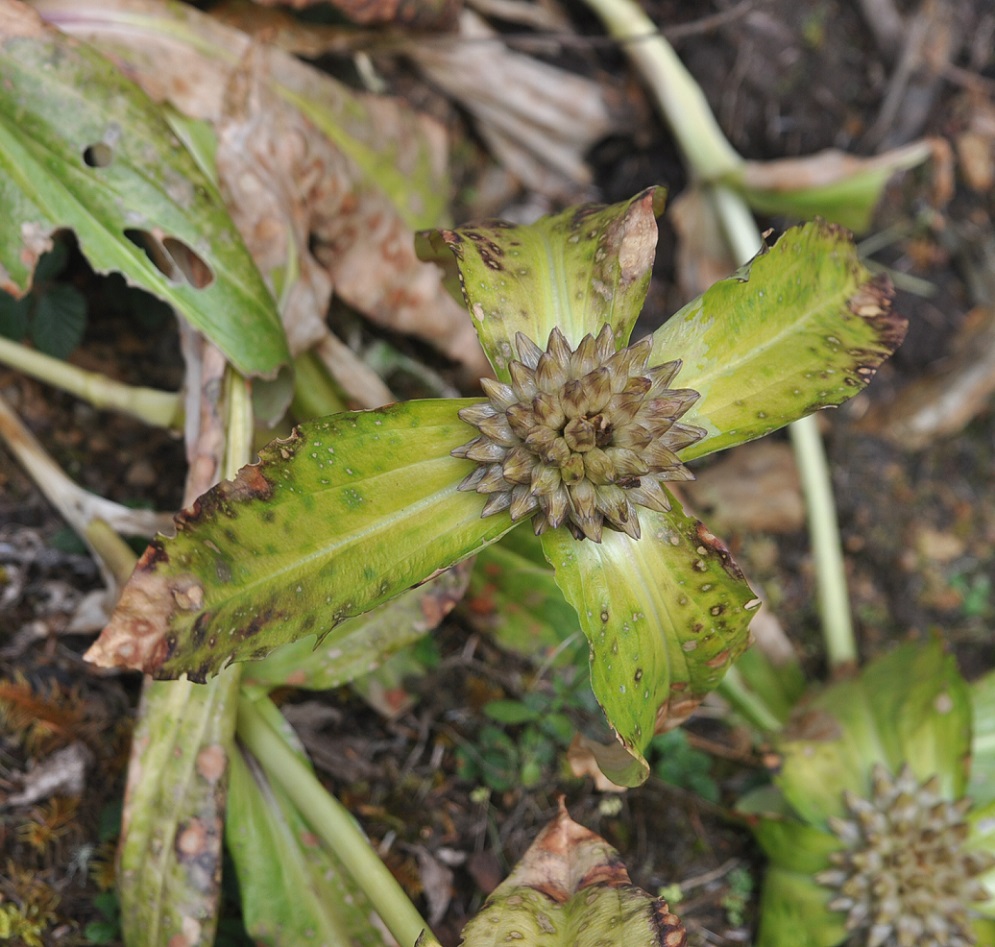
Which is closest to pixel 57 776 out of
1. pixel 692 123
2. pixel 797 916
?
pixel 797 916

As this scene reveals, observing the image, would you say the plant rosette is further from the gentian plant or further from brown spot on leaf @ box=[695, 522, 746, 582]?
brown spot on leaf @ box=[695, 522, 746, 582]

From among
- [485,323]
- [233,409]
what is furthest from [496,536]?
[233,409]

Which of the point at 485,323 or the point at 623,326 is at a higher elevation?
the point at 485,323

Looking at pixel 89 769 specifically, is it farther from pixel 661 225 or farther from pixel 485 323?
pixel 661 225

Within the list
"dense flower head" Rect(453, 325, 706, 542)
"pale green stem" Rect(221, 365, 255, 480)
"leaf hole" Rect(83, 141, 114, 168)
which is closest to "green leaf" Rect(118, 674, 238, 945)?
"pale green stem" Rect(221, 365, 255, 480)

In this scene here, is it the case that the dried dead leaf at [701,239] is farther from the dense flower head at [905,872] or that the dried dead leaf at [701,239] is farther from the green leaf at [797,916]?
the green leaf at [797,916]

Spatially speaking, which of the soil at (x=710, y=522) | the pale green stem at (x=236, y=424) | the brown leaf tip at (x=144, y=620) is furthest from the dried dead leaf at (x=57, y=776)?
the brown leaf tip at (x=144, y=620)
